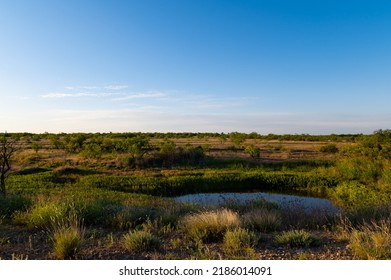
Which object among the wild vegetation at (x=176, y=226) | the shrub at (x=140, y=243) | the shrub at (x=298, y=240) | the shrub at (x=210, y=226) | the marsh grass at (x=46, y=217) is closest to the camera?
the wild vegetation at (x=176, y=226)

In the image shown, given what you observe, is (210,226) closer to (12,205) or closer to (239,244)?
(239,244)

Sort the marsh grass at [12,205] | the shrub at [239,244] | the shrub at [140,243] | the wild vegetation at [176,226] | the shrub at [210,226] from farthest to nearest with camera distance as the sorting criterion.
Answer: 1. the marsh grass at [12,205]
2. the shrub at [210,226]
3. the shrub at [140,243]
4. the wild vegetation at [176,226]
5. the shrub at [239,244]

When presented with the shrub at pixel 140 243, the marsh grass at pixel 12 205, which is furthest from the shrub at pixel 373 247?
the marsh grass at pixel 12 205

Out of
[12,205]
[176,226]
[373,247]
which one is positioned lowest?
[176,226]

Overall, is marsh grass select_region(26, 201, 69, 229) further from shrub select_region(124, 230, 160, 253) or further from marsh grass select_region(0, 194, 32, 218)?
shrub select_region(124, 230, 160, 253)

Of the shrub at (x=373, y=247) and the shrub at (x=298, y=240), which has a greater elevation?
the shrub at (x=373, y=247)

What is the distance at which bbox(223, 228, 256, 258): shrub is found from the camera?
6.39m

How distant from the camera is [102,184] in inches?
985

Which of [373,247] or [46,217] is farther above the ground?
[373,247]

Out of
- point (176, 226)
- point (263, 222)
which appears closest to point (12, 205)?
point (176, 226)

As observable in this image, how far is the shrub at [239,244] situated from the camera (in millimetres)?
6395

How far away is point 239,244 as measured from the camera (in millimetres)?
Result: 6703

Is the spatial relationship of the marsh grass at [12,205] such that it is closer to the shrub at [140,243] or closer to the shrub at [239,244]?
the shrub at [140,243]
